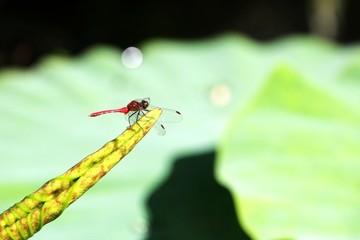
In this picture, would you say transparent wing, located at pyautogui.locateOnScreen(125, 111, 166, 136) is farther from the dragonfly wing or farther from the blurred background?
the blurred background

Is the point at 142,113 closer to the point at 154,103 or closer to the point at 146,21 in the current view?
the point at 154,103

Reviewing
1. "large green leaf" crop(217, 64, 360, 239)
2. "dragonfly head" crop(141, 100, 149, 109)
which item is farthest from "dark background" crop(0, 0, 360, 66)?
"dragonfly head" crop(141, 100, 149, 109)

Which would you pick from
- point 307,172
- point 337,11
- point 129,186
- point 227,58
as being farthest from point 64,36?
point 307,172

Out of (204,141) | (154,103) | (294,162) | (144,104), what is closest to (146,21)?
(154,103)

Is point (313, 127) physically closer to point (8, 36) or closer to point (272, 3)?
point (8, 36)

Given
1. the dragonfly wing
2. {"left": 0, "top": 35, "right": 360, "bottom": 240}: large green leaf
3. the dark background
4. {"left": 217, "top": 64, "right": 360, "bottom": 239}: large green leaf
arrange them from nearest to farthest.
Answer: the dragonfly wing, {"left": 217, "top": 64, "right": 360, "bottom": 239}: large green leaf, {"left": 0, "top": 35, "right": 360, "bottom": 240}: large green leaf, the dark background

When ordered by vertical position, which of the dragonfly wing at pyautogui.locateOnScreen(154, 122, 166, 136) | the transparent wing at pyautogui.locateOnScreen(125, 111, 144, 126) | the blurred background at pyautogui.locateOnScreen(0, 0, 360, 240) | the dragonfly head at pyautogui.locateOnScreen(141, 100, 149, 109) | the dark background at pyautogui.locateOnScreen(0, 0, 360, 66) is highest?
the dark background at pyautogui.locateOnScreen(0, 0, 360, 66)

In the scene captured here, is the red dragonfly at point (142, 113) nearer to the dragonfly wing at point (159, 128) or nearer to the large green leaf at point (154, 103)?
the dragonfly wing at point (159, 128)
